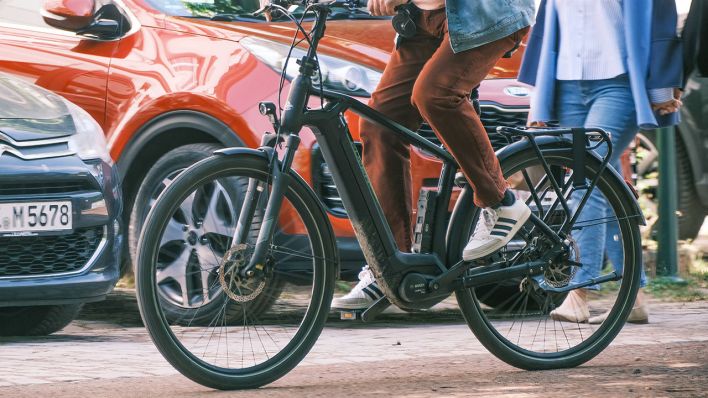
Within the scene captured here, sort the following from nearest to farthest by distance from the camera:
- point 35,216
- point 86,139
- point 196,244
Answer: point 196,244, point 35,216, point 86,139

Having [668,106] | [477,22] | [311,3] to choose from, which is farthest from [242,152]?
[668,106]

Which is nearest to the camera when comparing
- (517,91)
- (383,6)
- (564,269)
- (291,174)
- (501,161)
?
(291,174)

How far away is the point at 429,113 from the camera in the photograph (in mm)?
4805

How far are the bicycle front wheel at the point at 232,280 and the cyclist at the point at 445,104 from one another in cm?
30

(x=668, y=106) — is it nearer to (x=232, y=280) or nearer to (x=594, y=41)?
(x=594, y=41)

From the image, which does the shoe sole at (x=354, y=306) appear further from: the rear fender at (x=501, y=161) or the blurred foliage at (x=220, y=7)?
the blurred foliage at (x=220, y=7)

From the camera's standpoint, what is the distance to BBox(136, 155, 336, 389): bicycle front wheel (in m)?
4.54

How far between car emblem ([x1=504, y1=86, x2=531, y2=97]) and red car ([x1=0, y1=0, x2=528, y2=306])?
0.01m

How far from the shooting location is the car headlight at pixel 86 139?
240 inches

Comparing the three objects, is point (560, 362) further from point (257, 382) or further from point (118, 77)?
point (118, 77)

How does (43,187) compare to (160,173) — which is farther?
(160,173)

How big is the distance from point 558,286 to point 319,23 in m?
1.42

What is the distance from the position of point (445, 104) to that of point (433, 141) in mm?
1264

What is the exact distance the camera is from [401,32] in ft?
16.3
